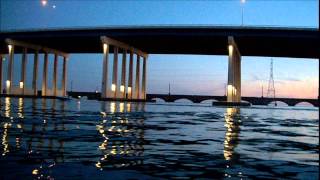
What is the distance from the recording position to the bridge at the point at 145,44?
81.2m

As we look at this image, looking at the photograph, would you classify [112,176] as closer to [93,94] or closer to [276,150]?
[276,150]

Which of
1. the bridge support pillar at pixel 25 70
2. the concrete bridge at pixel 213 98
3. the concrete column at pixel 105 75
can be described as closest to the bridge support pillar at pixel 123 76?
the concrete column at pixel 105 75

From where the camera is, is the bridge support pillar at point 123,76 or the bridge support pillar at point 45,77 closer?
the bridge support pillar at point 123,76

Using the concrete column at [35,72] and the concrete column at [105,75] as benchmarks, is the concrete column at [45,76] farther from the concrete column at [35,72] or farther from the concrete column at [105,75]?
the concrete column at [105,75]

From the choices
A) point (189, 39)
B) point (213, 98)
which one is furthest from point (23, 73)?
point (213, 98)

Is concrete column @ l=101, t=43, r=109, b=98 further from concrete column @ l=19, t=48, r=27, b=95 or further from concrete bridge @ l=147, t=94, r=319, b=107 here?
concrete bridge @ l=147, t=94, r=319, b=107

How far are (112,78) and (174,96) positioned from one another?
85508mm

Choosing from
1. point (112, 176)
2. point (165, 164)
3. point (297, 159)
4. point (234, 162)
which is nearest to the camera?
point (112, 176)

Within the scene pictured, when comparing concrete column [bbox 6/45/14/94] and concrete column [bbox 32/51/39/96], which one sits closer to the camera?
concrete column [bbox 6/45/14/94]

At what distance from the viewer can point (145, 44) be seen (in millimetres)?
99625

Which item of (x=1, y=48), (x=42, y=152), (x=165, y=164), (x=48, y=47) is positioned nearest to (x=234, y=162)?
(x=165, y=164)

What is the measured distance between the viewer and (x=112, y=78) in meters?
95.3

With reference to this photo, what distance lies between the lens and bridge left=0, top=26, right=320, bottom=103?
266 feet

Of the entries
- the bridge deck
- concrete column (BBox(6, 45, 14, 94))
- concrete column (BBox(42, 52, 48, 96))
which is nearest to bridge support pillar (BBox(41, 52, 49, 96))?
concrete column (BBox(42, 52, 48, 96))
